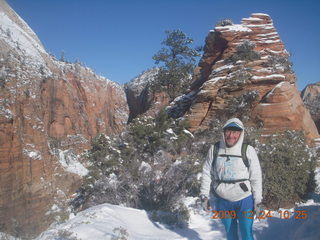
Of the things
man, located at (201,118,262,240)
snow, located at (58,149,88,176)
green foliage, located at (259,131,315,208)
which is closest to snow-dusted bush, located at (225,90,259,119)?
green foliage, located at (259,131,315,208)

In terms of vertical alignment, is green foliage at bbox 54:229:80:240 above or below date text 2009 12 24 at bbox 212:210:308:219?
below

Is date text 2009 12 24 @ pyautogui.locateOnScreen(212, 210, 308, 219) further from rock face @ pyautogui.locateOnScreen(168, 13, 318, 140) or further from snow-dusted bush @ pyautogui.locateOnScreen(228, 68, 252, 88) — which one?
snow-dusted bush @ pyautogui.locateOnScreen(228, 68, 252, 88)

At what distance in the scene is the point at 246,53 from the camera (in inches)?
483

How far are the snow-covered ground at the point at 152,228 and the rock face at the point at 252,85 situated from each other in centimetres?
512

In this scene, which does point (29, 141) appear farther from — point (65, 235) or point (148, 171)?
point (65, 235)

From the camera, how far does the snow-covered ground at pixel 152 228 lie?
3910mm

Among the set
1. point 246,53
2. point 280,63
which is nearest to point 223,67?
point 246,53

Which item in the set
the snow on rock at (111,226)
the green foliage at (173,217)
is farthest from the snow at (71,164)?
the snow on rock at (111,226)

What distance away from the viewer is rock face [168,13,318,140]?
32.6 ft

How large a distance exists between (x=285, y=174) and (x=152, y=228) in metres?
2.85

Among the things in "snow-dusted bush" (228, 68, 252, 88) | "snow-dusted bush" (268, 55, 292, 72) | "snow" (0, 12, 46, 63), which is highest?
"snow" (0, 12, 46, 63)

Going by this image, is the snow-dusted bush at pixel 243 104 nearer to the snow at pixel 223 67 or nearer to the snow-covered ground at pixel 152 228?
the snow at pixel 223 67

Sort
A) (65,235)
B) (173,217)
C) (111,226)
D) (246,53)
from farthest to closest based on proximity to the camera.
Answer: (246,53), (173,217), (111,226), (65,235)

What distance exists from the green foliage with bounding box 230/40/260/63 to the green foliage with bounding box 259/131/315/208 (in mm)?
6903
